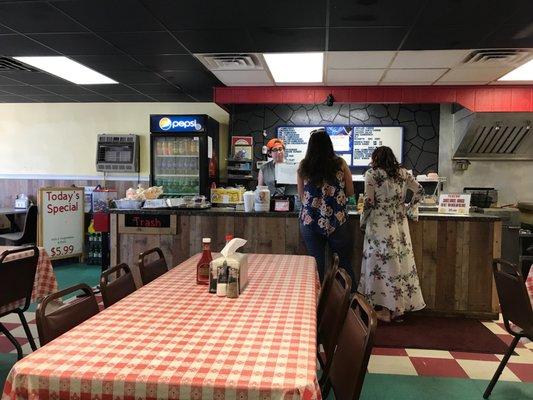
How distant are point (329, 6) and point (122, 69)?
306 centimetres

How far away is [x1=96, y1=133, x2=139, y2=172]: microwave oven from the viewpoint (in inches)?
295

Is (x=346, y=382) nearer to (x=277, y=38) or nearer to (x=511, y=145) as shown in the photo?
(x=277, y=38)

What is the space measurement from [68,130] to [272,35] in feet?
16.9

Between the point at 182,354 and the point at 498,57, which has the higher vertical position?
the point at 498,57

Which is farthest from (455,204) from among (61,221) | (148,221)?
(61,221)

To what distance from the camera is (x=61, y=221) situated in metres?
6.88

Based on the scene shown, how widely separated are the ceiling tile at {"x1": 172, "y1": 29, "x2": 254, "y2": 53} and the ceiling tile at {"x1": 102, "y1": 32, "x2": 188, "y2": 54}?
12cm

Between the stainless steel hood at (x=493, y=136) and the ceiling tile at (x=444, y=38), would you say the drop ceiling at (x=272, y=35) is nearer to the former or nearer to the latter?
the ceiling tile at (x=444, y=38)

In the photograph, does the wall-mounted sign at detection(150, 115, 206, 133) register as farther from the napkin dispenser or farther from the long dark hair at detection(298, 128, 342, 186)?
the napkin dispenser

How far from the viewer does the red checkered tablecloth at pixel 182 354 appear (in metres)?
1.23

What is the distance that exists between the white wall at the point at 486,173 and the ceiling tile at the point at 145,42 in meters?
4.14

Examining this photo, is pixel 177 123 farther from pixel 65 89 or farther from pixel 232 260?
pixel 232 260

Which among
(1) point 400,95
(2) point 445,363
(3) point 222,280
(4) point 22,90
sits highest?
(4) point 22,90

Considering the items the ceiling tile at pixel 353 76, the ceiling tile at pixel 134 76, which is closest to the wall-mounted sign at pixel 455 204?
the ceiling tile at pixel 353 76
